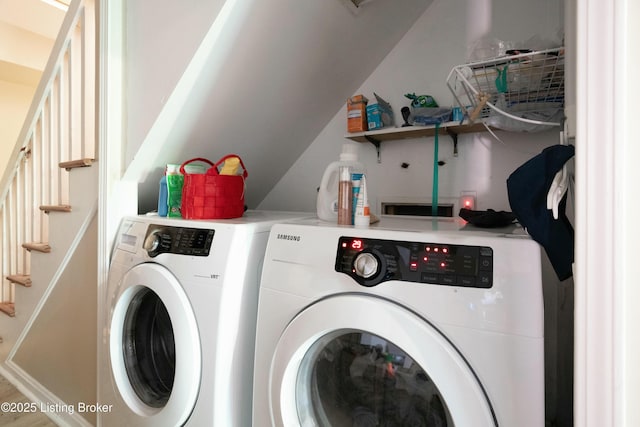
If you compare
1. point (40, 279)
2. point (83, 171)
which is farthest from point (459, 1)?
point (40, 279)

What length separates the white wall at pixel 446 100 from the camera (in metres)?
1.42

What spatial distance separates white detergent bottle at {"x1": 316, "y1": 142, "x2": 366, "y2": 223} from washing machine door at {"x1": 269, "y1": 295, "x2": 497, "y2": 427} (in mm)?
457

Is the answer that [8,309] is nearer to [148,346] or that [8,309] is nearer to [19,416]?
[19,416]

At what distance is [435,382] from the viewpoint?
25.3 inches

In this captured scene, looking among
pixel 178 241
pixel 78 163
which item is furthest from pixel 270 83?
pixel 78 163

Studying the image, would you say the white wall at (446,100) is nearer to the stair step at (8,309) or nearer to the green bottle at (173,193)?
Answer: the green bottle at (173,193)

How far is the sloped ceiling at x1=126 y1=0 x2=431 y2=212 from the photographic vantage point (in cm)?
127

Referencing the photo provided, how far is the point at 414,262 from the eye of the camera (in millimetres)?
727

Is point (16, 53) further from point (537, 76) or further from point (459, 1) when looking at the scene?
point (537, 76)

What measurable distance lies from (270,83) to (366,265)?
112 cm

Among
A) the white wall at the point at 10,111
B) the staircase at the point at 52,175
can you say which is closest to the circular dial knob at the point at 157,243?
the staircase at the point at 52,175

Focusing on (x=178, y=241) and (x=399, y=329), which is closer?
(x=399, y=329)

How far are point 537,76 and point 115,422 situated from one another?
6.62 feet

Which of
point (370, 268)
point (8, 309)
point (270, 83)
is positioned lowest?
point (8, 309)
